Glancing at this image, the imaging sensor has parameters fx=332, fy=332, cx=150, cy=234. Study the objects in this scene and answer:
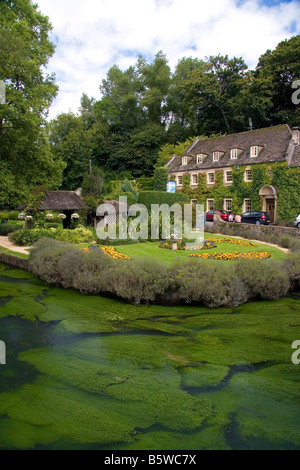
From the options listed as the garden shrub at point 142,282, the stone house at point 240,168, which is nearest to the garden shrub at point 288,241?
the garden shrub at point 142,282

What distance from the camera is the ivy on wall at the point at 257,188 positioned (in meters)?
29.9

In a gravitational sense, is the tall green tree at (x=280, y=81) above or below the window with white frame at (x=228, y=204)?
above

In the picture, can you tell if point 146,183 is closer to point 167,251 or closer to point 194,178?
point 194,178

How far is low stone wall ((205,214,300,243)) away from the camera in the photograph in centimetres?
2073

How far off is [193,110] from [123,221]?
32.7 m

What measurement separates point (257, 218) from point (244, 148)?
414 inches

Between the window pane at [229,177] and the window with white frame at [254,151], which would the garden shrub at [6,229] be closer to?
the window pane at [229,177]

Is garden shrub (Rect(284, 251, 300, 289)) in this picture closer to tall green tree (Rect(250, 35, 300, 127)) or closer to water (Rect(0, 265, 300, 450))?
water (Rect(0, 265, 300, 450))

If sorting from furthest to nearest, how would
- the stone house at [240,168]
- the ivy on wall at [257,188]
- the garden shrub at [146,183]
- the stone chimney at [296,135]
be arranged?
the garden shrub at [146,183], the stone house at [240,168], the stone chimney at [296,135], the ivy on wall at [257,188]

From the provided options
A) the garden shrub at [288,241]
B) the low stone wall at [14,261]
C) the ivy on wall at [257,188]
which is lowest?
the low stone wall at [14,261]

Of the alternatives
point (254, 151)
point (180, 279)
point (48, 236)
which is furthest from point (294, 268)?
point (254, 151)

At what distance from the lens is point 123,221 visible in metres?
20.2

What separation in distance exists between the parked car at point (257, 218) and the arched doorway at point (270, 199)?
3512mm
